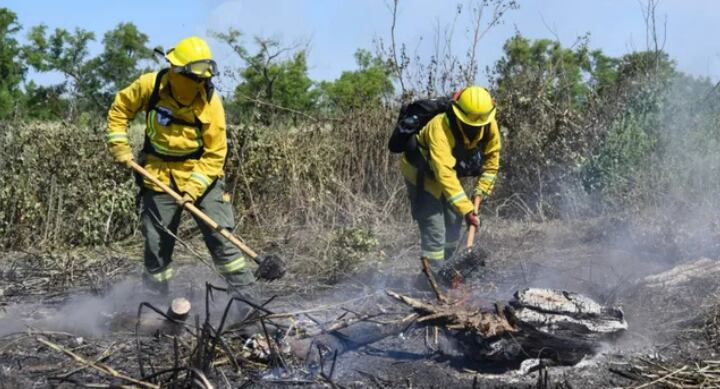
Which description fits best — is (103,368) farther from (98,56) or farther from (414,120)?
(98,56)

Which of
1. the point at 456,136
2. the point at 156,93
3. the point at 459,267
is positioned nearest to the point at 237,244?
the point at 156,93

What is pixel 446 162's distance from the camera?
5340mm

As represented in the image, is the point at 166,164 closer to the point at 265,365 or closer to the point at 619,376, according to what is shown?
the point at 265,365

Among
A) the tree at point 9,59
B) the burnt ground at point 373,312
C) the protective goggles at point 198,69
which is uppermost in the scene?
the tree at point 9,59

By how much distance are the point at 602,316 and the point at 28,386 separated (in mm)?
3174

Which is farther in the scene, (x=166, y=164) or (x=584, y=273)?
(x=584, y=273)

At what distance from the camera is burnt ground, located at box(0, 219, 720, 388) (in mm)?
4000

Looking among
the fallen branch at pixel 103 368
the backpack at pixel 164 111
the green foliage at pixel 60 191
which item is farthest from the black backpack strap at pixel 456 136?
the green foliage at pixel 60 191

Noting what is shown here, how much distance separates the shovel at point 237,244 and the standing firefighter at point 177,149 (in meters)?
0.07

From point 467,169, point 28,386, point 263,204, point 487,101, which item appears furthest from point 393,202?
point 28,386

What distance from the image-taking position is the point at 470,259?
5059mm

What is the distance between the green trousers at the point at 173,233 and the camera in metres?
5.07

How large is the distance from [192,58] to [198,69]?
0.29 ft

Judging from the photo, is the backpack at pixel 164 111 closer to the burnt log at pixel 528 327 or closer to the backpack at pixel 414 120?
the backpack at pixel 414 120
